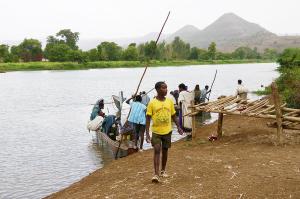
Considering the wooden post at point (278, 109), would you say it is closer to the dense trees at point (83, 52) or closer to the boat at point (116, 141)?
the boat at point (116, 141)

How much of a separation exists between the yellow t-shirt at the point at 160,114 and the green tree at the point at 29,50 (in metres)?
122

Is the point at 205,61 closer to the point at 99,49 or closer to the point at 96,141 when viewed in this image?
the point at 99,49

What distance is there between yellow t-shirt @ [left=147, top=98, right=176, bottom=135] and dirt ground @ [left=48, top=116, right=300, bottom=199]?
1115mm

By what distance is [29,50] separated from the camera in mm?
125812

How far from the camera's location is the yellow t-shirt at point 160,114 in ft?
25.6

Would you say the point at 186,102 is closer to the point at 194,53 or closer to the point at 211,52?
the point at 194,53

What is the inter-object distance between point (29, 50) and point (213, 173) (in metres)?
124

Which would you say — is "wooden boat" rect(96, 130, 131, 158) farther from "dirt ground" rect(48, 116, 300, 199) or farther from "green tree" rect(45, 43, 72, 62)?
"green tree" rect(45, 43, 72, 62)

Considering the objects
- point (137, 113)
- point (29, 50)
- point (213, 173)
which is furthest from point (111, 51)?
point (213, 173)

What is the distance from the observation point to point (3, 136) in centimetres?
1956

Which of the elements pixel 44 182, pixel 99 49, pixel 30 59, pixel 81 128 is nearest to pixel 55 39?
pixel 30 59

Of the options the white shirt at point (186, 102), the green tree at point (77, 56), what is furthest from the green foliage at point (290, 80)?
the green tree at point (77, 56)

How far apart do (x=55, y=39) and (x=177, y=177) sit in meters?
143

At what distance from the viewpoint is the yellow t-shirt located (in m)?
7.80
